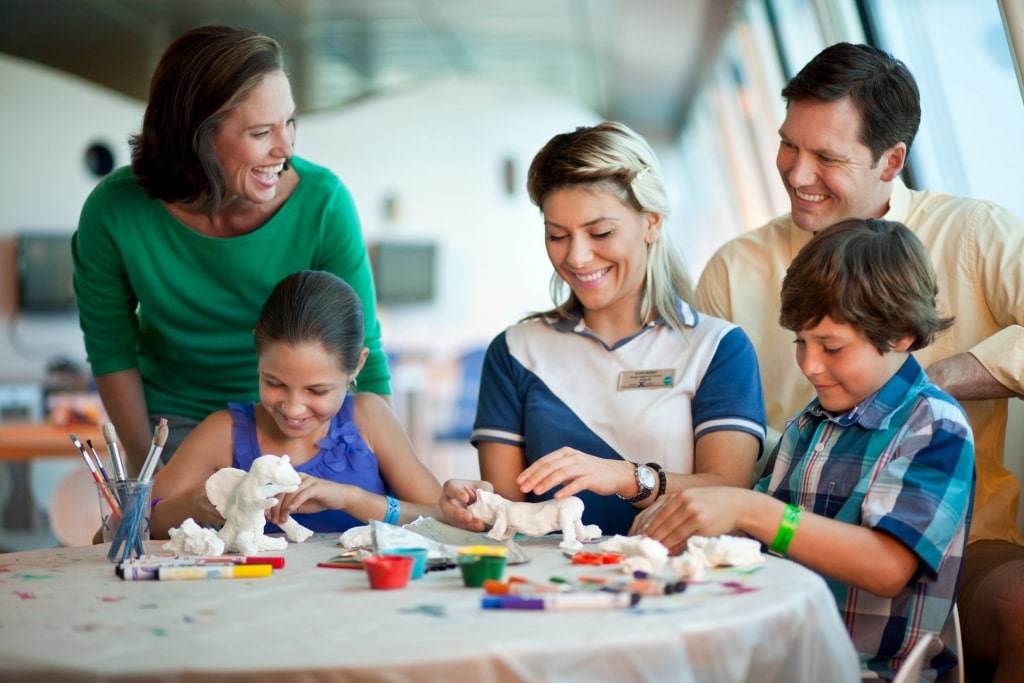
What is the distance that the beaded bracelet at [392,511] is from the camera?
6.86 ft

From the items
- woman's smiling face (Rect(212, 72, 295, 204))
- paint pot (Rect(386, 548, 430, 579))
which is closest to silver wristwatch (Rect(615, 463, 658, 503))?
paint pot (Rect(386, 548, 430, 579))

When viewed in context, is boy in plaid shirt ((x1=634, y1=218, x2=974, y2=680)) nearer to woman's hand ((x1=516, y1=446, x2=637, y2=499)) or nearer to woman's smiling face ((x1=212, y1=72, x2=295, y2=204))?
woman's hand ((x1=516, y1=446, x2=637, y2=499))

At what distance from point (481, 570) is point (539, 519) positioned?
375 millimetres

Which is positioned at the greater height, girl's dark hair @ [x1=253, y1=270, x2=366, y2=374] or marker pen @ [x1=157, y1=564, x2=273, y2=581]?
girl's dark hair @ [x1=253, y1=270, x2=366, y2=374]

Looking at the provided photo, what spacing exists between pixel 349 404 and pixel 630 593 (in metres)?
1.16

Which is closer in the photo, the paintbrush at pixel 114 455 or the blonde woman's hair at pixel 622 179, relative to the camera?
the paintbrush at pixel 114 455

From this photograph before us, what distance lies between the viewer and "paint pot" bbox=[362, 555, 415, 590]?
1.42 meters

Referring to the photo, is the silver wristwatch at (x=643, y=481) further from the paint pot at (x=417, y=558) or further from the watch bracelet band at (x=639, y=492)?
the paint pot at (x=417, y=558)

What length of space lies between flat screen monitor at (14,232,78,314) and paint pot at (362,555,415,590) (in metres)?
7.66

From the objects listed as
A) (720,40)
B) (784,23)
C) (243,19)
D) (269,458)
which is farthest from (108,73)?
(269,458)

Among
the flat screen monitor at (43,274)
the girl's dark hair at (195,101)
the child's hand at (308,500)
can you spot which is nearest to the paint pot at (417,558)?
A: the child's hand at (308,500)

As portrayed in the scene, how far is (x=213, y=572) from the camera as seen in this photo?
5.03 feet

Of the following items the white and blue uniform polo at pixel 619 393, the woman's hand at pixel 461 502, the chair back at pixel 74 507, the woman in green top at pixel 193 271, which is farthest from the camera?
the chair back at pixel 74 507

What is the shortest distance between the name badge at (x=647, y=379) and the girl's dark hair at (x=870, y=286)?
0.43 m
